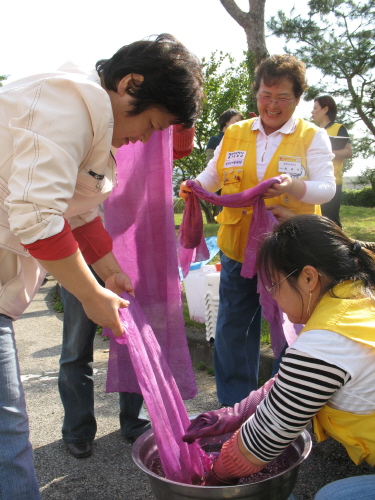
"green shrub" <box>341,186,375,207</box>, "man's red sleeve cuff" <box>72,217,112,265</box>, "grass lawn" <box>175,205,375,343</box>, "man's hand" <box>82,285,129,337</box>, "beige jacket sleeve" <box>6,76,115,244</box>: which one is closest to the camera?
"beige jacket sleeve" <box>6,76,115,244</box>

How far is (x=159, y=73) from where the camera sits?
5.63 ft

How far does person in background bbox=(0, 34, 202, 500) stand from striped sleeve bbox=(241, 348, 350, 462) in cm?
60

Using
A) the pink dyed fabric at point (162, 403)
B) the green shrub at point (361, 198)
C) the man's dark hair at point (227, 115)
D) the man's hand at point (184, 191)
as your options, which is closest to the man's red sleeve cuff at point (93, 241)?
the pink dyed fabric at point (162, 403)

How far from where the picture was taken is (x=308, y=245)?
1.63 m

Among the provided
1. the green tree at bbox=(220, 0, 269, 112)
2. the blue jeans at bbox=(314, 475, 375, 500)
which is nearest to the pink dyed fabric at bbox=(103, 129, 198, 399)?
the blue jeans at bbox=(314, 475, 375, 500)

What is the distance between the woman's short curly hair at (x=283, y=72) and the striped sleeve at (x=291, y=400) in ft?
5.70

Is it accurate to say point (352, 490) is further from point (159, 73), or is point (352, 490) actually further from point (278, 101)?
point (278, 101)

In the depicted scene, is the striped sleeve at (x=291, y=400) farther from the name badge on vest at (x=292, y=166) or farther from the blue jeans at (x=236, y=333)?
the name badge on vest at (x=292, y=166)

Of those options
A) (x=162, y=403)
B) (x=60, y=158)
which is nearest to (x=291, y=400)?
(x=162, y=403)

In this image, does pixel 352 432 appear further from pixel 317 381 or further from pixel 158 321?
pixel 158 321

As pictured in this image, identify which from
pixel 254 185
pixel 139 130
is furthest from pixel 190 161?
pixel 139 130

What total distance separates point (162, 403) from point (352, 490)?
2.36ft

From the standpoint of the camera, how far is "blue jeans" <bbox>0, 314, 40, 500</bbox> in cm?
162

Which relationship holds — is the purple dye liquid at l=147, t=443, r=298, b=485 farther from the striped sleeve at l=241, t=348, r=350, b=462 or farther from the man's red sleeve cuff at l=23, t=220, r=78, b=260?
the man's red sleeve cuff at l=23, t=220, r=78, b=260
